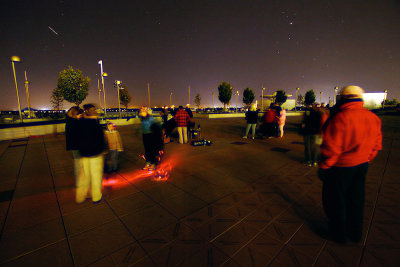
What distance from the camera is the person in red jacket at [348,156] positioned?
2.12m

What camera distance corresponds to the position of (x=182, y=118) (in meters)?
8.62

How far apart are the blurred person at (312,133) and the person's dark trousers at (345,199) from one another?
11.7 feet

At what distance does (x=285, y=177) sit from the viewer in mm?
4648

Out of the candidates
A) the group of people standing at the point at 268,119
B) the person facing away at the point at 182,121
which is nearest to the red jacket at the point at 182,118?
the person facing away at the point at 182,121

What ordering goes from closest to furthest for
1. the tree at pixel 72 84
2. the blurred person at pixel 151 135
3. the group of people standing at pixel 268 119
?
the blurred person at pixel 151 135 → the group of people standing at pixel 268 119 → the tree at pixel 72 84

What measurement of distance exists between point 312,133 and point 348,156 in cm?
381

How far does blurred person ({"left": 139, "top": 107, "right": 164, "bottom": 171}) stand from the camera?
5.00 m

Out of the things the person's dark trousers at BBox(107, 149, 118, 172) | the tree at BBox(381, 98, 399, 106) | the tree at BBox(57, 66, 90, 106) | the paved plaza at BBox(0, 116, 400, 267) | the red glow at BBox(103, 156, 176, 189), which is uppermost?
the tree at BBox(57, 66, 90, 106)

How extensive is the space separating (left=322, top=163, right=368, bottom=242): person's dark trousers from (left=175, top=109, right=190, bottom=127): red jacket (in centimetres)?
687

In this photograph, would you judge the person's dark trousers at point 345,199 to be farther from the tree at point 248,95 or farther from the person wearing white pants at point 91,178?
the tree at point 248,95

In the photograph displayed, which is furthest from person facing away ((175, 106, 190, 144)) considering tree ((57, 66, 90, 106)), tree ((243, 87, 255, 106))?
tree ((243, 87, 255, 106))

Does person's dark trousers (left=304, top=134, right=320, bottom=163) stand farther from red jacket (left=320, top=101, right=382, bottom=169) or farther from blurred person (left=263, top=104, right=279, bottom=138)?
blurred person (left=263, top=104, right=279, bottom=138)

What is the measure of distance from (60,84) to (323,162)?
27.9 m

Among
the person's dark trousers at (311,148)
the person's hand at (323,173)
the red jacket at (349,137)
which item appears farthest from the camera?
the person's dark trousers at (311,148)
